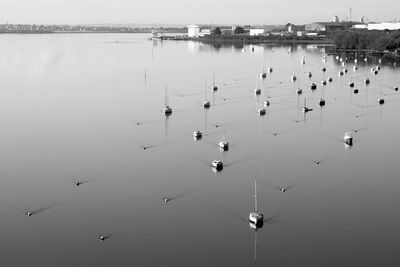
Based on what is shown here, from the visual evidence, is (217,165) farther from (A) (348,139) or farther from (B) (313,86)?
(B) (313,86)

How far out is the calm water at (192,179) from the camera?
34.6 feet

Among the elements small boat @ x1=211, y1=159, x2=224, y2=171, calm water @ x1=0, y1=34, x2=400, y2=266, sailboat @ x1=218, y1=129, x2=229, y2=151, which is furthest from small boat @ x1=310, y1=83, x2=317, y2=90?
small boat @ x1=211, y1=159, x2=224, y2=171

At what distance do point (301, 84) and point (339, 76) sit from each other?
14.9 ft

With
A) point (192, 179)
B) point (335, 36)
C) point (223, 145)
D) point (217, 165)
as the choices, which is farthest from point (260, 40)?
point (192, 179)

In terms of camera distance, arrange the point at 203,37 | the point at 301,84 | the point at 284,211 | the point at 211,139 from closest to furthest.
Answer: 1. the point at 284,211
2. the point at 211,139
3. the point at 301,84
4. the point at 203,37

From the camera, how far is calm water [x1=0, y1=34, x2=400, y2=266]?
10.5 m

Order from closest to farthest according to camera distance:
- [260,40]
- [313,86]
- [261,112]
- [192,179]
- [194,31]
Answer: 1. [192,179]
2. [261,112]
3. [313,86]
4. [260,40]
5. [194,31]

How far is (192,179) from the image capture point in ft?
47.0

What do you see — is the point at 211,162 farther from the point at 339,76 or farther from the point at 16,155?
the point at 339,76

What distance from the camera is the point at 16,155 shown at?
1620 centimetres

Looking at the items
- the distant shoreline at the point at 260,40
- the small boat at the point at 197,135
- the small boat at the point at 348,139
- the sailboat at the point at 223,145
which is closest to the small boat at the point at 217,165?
the sailboat at the point at 223,145

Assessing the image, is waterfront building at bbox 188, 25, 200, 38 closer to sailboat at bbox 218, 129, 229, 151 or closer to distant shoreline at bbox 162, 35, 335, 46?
distant shoreline at bbox 162, 35, 335, 46

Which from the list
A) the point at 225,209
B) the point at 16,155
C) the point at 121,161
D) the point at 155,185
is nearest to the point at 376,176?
the point at 225,209

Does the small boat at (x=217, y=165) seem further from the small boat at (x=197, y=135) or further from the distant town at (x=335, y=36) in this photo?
the distant town at (x=335, y=36)
